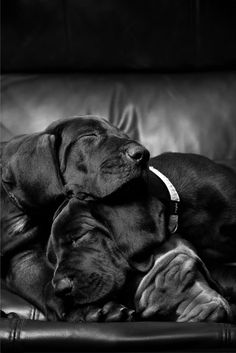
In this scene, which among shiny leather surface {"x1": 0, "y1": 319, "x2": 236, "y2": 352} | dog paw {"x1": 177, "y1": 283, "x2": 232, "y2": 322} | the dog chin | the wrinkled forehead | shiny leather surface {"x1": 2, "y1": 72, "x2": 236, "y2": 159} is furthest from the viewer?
shiny leather surface {"x1": 2, "y1": 72, "x2": 236, "y2": 159}

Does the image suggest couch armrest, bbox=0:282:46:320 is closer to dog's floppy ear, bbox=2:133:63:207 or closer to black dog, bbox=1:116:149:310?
black dog, bbox=1:116:149:310

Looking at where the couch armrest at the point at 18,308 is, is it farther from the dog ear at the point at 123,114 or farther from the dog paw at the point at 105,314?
the dog ear at the point at 123,114

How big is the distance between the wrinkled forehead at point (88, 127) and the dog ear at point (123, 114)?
2.18 ft

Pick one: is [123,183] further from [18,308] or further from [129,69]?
[129,69]

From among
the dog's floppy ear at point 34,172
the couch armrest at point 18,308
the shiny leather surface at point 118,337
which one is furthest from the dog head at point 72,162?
the shiny leather surface at point 118,337

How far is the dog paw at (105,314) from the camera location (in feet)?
4.63

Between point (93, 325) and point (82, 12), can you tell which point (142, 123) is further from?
point (93, 325)

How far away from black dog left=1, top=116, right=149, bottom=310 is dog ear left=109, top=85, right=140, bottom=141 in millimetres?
666

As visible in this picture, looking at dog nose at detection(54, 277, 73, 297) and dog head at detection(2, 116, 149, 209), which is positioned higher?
dog head at detection(2, 116, 149, 209)

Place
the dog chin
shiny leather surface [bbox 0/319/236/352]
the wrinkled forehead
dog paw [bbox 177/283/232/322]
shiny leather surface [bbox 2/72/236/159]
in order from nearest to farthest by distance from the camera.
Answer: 1. shiny leather surface [bbox 0/319/236/352]
2. dog paw [bbox 177/283/232/322]
3. the dog chin
4. the wrinkled forehead
5. shiny leather surface [bbox 2/72/236/159]

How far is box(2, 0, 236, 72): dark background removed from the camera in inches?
96.3

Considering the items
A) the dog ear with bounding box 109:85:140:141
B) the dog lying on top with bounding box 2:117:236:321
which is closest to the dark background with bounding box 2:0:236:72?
the dog ear with bounding box 109:85:140:141

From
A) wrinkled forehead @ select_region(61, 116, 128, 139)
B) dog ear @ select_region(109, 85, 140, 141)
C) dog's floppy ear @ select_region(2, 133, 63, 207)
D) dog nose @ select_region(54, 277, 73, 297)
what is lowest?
dog ear @ select_region(109, 85, 140, 141)

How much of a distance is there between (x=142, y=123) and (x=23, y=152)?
83 centimetres
